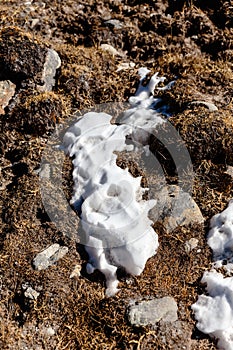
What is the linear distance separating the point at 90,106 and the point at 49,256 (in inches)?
59.3

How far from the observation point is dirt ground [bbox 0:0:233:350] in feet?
11.9

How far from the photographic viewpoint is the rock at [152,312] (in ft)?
11.7

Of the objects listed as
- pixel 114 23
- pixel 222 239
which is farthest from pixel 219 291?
pixel 114 23

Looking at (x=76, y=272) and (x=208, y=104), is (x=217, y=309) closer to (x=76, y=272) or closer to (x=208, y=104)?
(x=76, y=272)

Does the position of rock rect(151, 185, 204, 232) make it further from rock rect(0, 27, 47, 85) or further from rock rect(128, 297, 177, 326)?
rock rect(0, 27, 47, 85)

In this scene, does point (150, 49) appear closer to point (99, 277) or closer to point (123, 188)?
point (123, 188)

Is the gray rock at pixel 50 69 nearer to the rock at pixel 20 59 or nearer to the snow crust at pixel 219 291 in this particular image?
the rock at pixel 20 59

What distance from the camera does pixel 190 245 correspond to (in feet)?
12.8

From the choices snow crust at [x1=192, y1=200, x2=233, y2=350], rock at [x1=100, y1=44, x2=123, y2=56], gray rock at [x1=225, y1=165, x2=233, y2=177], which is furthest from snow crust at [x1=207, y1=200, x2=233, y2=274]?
rock at [x1=100, y1=44, x2=123, y2=56]

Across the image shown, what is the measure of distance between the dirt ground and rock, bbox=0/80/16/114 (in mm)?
51

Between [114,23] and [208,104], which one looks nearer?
[208,104]

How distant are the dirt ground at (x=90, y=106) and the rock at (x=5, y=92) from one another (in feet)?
0.17

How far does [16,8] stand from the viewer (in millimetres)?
5461

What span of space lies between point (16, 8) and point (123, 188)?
99.5 inches
